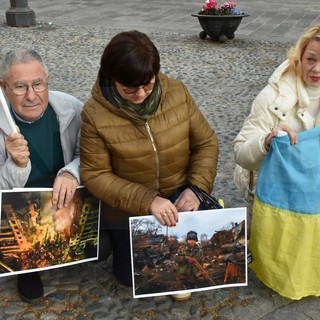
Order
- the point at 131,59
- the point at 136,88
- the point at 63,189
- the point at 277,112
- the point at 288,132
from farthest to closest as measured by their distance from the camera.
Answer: the point at 277,112
the point at 63,189
the point at 288,132
the point at 136,88
the point at 131,59

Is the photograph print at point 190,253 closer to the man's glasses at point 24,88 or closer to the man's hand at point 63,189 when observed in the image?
the man's hand at point 63,189

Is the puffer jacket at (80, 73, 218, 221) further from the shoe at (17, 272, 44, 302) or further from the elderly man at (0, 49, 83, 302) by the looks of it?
the shoe at (17, 272, 44, 302)

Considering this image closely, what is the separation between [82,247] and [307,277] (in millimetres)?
1145

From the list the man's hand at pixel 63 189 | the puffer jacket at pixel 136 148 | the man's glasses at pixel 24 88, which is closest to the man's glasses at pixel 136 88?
the puffer jacket at pixel 136 148

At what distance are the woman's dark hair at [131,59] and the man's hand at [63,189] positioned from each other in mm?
587

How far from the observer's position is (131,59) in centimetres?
210

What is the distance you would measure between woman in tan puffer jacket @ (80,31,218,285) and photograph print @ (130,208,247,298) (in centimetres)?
9

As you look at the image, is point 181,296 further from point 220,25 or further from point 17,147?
point 220,25

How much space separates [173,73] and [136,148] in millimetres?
4504

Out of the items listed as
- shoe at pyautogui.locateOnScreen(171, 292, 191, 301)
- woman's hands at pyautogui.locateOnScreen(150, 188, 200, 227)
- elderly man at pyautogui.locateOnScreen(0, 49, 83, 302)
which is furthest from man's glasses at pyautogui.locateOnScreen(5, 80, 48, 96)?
shoe at pyautogui.locateOnScreen(171, 292, 191, 301)

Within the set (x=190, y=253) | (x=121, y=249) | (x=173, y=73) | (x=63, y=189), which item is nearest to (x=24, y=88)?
(x=63, y=189)

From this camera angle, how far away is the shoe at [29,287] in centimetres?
263

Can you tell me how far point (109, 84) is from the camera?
7.68 feet

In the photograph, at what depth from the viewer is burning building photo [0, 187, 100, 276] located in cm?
237
